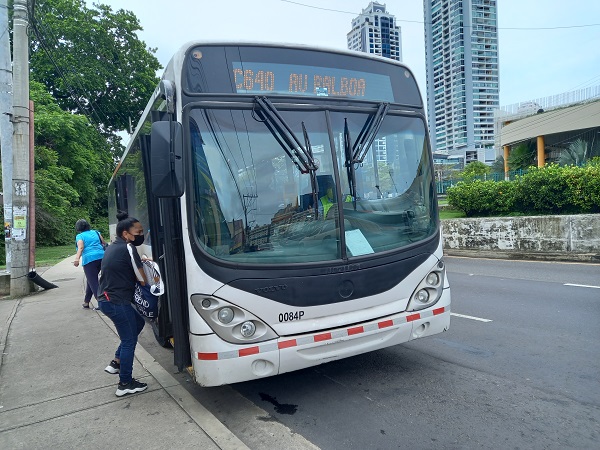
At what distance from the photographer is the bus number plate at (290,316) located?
11.6 feet

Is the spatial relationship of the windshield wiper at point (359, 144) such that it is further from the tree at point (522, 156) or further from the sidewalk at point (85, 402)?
the tree at point (522, 156)

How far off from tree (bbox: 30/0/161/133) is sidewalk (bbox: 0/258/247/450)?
24929 mm

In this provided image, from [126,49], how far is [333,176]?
32.1 meters

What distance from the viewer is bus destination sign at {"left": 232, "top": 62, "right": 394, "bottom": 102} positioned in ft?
12.3

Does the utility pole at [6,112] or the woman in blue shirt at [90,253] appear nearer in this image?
the woman in blue shirt at [90,253]

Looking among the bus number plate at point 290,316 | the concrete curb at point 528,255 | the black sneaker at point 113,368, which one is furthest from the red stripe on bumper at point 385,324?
the concrete curb at point 528,255

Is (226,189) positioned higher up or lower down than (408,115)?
lower down

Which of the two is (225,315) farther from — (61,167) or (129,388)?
(61,167)

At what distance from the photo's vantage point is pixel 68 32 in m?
28.2

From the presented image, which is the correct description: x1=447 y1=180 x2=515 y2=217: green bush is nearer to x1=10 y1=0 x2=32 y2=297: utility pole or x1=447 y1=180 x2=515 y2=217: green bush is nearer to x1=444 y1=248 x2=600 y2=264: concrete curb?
x1=444 y1=248 x2=600 y2=264: concrete curb

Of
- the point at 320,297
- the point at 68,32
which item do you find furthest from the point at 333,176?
the point at 68,32

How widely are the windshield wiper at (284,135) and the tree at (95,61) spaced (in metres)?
27.4

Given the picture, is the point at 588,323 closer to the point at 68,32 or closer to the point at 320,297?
the point at 320,297

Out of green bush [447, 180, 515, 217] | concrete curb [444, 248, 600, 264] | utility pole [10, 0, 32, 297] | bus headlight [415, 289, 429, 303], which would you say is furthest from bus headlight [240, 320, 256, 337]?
green bush [447, 180, 515, 217]
